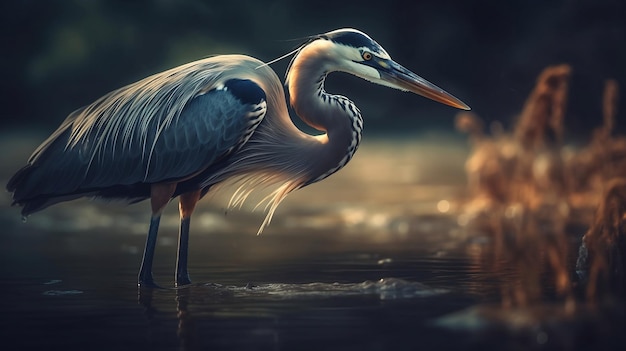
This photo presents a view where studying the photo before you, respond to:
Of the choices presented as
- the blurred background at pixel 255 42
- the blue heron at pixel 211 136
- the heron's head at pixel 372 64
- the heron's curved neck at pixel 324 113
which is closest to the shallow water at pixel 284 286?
the blue heron at pixel 211 136

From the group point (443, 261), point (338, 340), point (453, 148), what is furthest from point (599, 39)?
point (338, 340)

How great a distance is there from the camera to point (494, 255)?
7961 mm

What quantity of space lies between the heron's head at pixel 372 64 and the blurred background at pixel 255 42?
1026 cm

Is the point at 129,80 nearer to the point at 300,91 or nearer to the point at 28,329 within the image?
the point at 300,91

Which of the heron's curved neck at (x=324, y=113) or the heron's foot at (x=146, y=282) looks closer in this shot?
the heron's foot at (x=146, y=282)

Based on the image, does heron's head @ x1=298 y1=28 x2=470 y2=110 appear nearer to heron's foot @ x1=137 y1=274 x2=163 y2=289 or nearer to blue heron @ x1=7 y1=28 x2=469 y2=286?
blue heron @ x1=7 y1=28 x2=469 y2=286

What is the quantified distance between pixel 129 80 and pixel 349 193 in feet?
22.9

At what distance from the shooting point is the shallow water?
5102mm

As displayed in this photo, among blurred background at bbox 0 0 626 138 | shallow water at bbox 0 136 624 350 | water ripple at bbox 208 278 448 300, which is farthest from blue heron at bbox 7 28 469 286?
blurred background at bbox 0 0 626 138

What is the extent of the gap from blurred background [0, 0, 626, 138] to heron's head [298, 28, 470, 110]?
1026 centimetres

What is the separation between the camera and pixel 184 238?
7355 millimetres

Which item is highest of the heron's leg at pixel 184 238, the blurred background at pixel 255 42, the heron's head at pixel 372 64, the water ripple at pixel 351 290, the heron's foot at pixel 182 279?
the blurred background at pixel 255 42

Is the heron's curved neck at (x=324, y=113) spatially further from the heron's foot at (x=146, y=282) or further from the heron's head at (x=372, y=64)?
the heron's foot at (x=146, y=282)

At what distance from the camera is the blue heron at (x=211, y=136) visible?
7.27 meters
